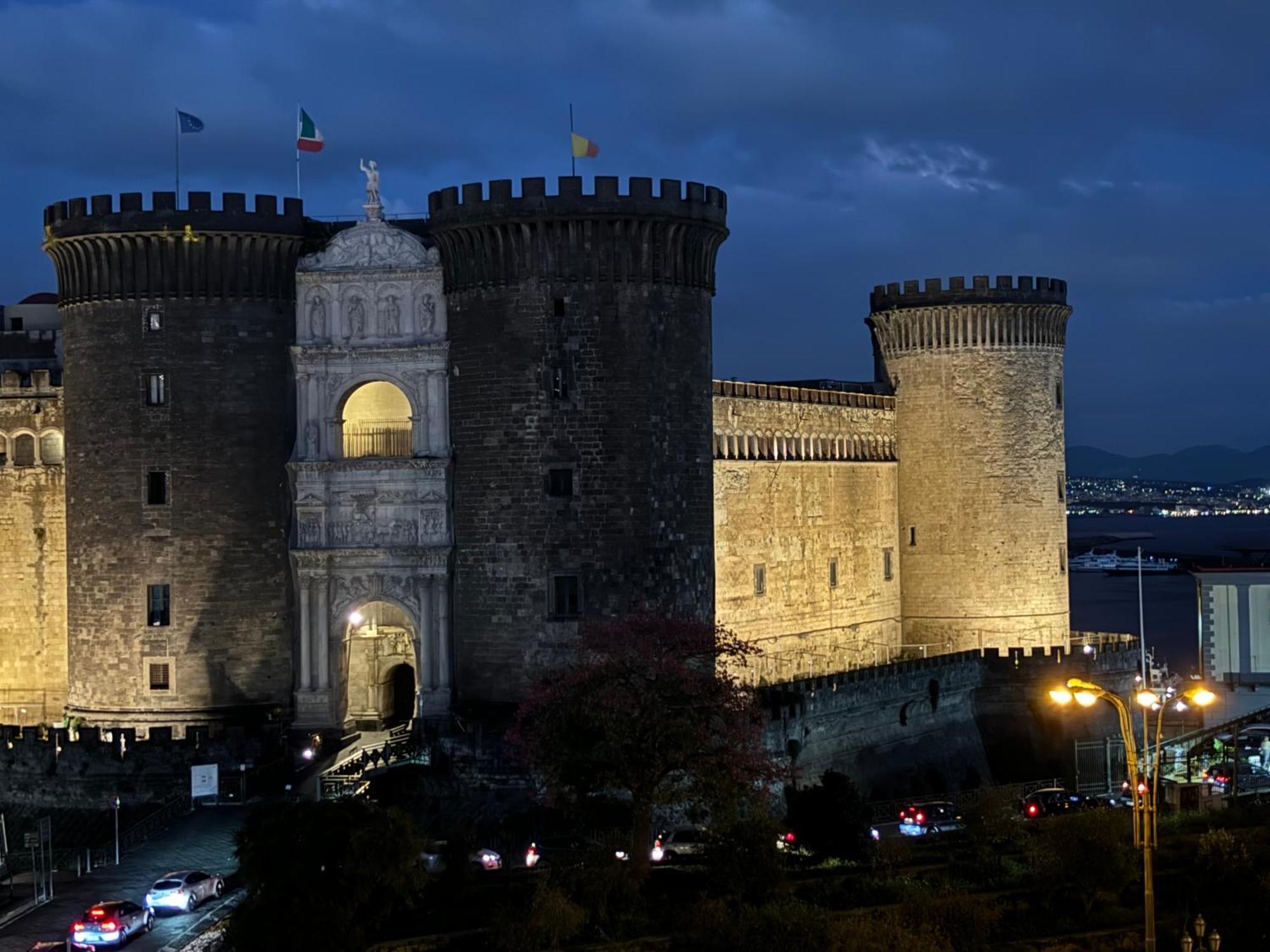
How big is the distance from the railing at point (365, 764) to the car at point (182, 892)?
5.50 meters

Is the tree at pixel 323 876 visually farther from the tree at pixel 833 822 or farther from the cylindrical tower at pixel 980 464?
the cylindrical tower at pixel 980 464

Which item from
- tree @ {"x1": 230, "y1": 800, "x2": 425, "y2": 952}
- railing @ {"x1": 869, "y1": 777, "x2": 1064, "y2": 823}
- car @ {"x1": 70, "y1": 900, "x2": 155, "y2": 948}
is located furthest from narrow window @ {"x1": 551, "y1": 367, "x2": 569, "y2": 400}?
car @ {"x1": 70, "y1": 900, "x2": 155, "y2": 948}

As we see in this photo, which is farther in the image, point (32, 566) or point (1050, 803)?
point (32, 566)

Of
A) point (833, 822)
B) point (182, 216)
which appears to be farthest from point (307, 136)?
point (833, 822)

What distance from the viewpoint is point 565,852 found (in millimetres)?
42531

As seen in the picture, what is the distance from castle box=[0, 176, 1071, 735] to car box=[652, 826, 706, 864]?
6519 mm

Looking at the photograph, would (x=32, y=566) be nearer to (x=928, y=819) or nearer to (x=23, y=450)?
(x=23, y=450)

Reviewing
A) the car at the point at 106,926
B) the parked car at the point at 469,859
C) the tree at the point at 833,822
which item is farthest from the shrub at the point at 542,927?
the tree at the point at 833,822

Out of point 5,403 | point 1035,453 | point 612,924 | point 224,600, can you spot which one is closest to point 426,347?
point 224,600

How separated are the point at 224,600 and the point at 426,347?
8.65 m

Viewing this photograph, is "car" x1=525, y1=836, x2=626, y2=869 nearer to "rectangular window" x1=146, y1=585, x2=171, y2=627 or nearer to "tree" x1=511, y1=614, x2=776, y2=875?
"tree" x1=511, y1=614, x2=776, y2=875

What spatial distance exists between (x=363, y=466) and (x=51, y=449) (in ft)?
35.5

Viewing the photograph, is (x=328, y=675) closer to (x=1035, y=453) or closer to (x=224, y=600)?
(x=224, y=600)

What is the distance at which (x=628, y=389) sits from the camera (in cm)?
5044
